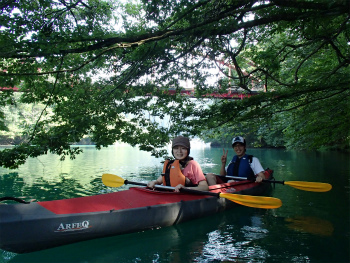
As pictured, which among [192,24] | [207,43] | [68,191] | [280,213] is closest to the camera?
[192,24]

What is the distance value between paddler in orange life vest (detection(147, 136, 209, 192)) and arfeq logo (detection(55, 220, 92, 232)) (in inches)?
66.0

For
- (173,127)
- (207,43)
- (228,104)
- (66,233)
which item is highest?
(207,43)

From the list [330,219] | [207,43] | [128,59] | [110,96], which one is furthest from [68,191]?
[330,219]

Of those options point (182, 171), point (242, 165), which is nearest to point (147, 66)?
point (182, 171)

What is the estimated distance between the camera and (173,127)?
8.21m

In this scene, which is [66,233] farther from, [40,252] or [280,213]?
[280,213]

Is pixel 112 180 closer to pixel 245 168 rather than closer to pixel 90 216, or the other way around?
pixel 90 216

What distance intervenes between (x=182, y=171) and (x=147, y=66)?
231 centimetres

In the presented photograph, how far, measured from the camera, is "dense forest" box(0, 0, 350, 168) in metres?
4.68

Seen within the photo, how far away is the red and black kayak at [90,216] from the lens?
3.50 metres

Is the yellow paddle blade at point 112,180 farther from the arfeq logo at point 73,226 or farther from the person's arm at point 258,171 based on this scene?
the person's arm at point 258,171

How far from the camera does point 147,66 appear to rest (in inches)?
235

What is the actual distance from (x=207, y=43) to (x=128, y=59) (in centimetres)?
189

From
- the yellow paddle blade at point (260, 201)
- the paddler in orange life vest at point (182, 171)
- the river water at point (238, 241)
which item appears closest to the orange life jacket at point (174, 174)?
the paddler in orange life vest at point (182, 171)
